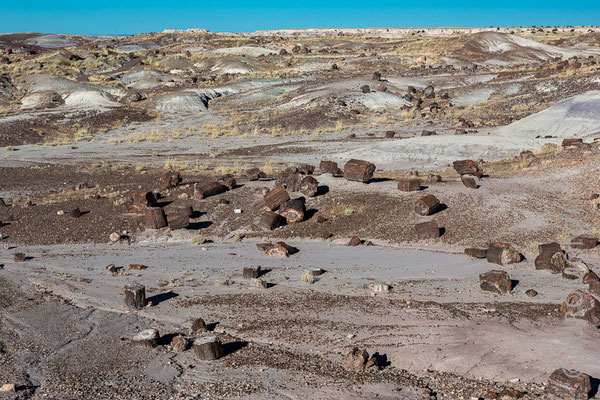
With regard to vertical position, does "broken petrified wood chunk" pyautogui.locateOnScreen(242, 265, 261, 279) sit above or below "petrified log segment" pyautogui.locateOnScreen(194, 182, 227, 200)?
below

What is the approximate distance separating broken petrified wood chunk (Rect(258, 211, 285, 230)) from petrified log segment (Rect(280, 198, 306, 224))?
0.23m

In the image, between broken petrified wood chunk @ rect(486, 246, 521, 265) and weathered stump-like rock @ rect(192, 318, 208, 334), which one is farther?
broken petrified wood chunk @ rect(486, 246, 521, 265)

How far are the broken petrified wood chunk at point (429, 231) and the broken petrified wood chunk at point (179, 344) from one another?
23.4 feet

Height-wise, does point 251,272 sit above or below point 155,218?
below

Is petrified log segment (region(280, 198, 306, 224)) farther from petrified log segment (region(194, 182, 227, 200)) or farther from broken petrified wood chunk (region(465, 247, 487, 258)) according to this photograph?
broken petrified wood chunk (region(465, 247, 487, 258))

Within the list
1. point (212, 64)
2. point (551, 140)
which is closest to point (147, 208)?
point (551, 140)

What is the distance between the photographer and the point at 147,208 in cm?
1527

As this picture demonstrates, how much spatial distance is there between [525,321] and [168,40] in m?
87.0

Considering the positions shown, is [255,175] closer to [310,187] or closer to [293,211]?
[310,187]

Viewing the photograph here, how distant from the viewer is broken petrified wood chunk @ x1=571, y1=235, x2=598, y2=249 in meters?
12.2

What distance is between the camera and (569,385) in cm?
663

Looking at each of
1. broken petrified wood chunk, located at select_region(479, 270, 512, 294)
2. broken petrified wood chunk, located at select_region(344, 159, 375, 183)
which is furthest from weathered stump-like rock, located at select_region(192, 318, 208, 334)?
broken petrified wood chunk, located at select_region(344, 159, 375, 183)

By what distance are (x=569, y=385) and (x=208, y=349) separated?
454 centimetres

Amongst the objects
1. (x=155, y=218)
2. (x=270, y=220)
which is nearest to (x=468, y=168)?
(x=270, y=220)
